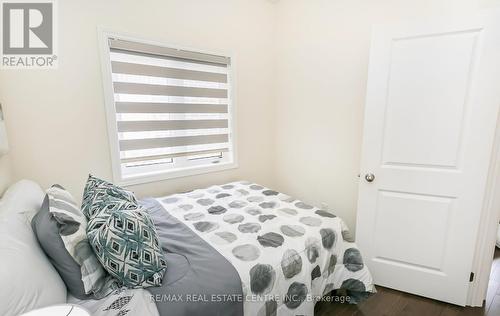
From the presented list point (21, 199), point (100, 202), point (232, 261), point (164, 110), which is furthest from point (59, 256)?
point (164, 110)

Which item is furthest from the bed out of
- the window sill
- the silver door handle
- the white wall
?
the silver door handle

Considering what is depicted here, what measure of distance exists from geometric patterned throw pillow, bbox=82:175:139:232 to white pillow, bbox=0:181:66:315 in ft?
0.60

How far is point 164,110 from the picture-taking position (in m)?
2.20

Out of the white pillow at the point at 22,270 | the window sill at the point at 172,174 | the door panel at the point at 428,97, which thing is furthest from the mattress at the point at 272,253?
the door panel at the point at 428,97

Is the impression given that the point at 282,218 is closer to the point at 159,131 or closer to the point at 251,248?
the point at 251,248

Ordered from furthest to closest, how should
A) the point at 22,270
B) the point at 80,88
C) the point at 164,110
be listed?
the point at 164,110
the point at 80,88
the point at 22,270

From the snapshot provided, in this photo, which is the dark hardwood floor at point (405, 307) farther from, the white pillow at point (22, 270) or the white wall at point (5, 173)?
the white wall at point (5, 173)

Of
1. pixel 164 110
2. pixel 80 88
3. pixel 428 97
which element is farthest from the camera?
pixel 164 110

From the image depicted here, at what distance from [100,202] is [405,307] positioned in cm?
211

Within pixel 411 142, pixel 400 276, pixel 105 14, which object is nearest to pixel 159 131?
pixel 105 14

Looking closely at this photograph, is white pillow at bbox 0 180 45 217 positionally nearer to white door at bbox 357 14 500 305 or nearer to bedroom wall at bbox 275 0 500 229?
white door at bbox 357 14 500 305

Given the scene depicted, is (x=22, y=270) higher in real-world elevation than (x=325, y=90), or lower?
lower

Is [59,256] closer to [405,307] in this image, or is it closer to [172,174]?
[172,174]

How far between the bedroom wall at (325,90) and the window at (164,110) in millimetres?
707
